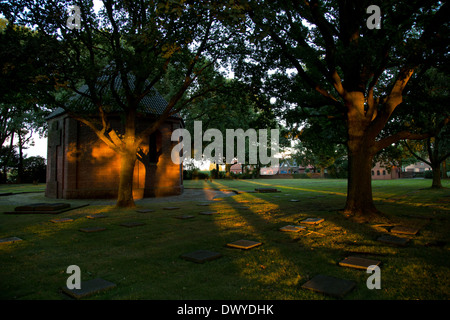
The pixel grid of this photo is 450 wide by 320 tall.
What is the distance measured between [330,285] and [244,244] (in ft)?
7.63

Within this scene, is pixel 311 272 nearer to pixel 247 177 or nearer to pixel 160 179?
pixel 160 179

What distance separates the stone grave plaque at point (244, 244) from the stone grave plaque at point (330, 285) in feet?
6.07

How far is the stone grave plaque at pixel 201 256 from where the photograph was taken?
4.37 m

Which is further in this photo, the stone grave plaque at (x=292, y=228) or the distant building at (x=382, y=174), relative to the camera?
the distant building at (x=382, y=174)

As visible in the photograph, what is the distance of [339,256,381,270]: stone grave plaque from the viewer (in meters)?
3.91

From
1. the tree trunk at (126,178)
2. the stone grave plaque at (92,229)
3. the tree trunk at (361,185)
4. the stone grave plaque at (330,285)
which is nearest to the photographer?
the stone grave plaque at (330,285)

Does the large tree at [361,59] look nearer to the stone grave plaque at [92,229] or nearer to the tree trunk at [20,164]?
the stone grave plaque at [92,229]

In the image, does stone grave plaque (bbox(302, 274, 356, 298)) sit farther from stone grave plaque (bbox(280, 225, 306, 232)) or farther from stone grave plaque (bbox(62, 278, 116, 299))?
stone grave plaque (bbox(280, 225, 306, 232))

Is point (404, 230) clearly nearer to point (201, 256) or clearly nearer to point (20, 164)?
point (201, 256)

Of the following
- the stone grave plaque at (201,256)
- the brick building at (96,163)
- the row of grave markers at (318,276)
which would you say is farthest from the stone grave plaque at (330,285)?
the brick building at (96,163)

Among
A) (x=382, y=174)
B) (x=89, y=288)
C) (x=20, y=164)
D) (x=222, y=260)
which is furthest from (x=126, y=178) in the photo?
(x=382, y=174)

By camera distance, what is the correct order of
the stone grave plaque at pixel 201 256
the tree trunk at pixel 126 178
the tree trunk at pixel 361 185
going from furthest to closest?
1. the tree trunk at pixel 126 178
2. the tree trunk at pixel 361 185
3. the stone grave plaque at pixel 201 256

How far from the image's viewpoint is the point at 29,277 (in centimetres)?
372

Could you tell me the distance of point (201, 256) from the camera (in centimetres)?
455
